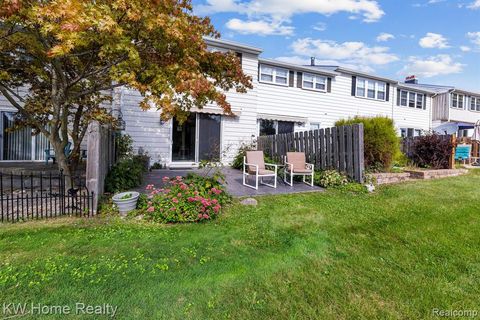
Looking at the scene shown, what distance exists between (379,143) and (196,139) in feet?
23.4

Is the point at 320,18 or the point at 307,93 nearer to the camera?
the point at 320,18

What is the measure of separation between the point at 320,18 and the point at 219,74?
333 inches

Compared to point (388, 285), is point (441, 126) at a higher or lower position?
higher

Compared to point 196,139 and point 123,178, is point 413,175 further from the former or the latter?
point 123,178

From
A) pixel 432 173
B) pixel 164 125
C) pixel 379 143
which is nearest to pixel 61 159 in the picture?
pixel 164 125

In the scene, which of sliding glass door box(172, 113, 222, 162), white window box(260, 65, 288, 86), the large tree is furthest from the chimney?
the large tree

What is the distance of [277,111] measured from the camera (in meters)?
14.7

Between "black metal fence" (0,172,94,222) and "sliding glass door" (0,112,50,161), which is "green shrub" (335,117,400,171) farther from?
"sliding glass door" (0,112,50,161)

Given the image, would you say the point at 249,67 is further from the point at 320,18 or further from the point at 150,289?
the point at 150,289

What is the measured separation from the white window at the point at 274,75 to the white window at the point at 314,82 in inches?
49.7

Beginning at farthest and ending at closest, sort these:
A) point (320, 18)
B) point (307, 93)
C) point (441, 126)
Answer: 1. point (441, 126)
2. point (307, 93)
3. point (320, 18)

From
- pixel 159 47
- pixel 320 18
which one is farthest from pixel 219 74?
pixel 320 18

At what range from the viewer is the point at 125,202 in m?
4.89

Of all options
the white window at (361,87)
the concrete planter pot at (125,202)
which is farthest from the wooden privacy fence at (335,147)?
the white window at (361,87)
